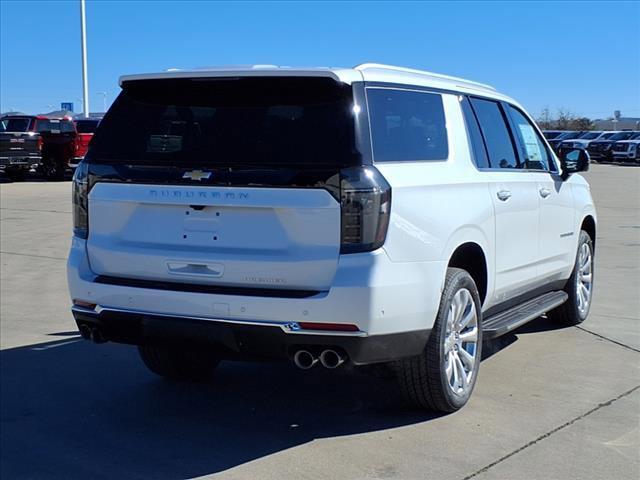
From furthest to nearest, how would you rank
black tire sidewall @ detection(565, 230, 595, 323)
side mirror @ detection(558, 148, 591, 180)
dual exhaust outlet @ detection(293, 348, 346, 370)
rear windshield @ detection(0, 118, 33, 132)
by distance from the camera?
rear windshield @ detection(0, 118, 33, 132)
black tire sidewall @ detection(565, 230, 595, 323)
side mirror @ detection(558, 148, 591, 180)
dual exhaust outlet @ detection(293, 348, 346, 370)

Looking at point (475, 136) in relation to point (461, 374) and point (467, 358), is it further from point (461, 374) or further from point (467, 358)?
point (461, 374)

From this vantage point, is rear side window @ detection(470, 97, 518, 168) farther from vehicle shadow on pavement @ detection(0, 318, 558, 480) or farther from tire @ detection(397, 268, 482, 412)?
vehicle shadow on pavement @ detection(0, 318, 558, 480)

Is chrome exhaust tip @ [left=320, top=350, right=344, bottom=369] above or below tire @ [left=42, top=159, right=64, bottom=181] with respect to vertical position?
above

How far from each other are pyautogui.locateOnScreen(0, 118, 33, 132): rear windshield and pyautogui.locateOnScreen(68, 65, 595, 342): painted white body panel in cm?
2615

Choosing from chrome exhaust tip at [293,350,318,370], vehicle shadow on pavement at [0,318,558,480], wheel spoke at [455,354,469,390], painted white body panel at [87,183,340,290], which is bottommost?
vehicle shadow on pavement at [0,318,558,480]

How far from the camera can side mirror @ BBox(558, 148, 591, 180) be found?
23.3 ft

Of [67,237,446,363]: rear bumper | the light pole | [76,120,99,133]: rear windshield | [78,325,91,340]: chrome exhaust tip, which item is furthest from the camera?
the light pole

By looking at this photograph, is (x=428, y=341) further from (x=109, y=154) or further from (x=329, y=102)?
(x=109, y=154)

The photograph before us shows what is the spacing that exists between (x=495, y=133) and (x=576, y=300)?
2136 mm

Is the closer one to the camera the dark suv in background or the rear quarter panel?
the rear quarter panel

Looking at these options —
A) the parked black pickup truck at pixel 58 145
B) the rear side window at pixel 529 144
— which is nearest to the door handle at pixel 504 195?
the rear side window at pixel 529 144

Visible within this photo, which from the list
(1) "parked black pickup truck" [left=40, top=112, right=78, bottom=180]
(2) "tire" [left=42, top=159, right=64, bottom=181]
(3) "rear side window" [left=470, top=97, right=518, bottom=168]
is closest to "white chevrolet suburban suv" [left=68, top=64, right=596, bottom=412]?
(3) "rear side window" [left=470, top=97, right=518, bottom=168]

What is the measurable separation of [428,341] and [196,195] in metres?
1.50

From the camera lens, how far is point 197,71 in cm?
478
